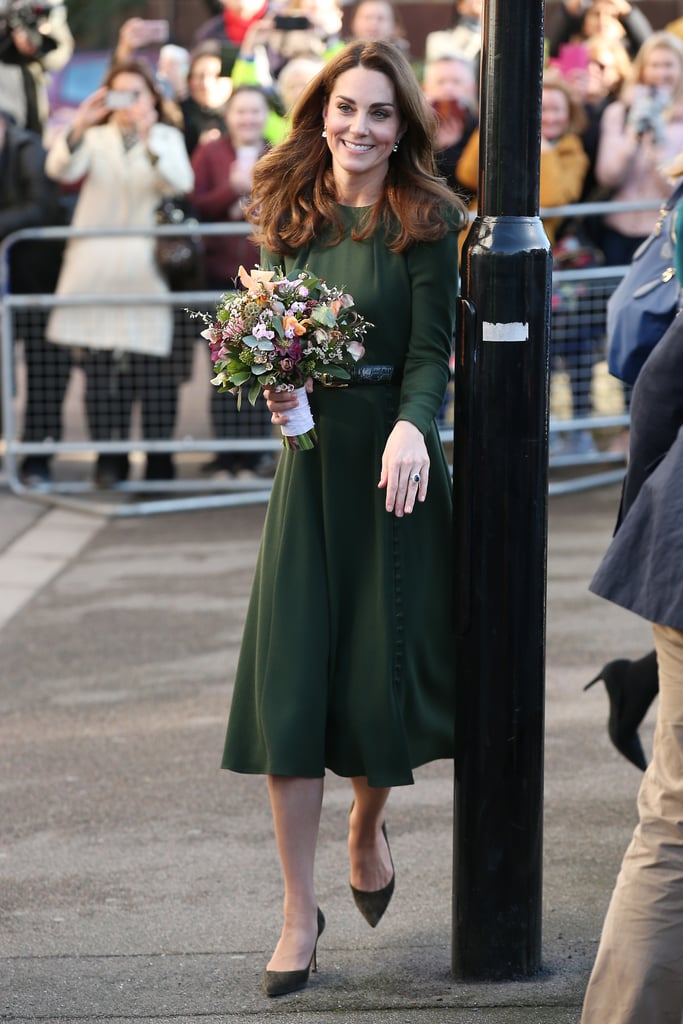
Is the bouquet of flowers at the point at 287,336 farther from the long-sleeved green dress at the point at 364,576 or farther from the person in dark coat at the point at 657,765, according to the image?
the person in dark coat at the point at 657,765

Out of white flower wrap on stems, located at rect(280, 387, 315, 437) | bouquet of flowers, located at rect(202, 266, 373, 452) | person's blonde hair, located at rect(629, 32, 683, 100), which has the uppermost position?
person's blonde hair, located at rect(629, 32, 683, 100)

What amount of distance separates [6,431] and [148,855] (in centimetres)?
537

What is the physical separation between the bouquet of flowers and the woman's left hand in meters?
0.19

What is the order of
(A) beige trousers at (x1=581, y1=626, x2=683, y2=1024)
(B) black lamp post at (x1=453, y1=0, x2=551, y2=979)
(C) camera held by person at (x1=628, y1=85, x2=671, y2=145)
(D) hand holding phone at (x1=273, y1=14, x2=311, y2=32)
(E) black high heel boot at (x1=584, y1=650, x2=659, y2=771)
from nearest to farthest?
(A) beige trousers at (x1=581, y1=626, x2=683, y2=1024) < (B) black lamp post at (x1=453, y1=0, x2=551, y2=979) < (E) black high heel boot at (x1=584, y1=650, x2=659, y2=771) < (C) camera held by person at (x1=628, y1=85, x2=671, y2=145) < (D) hand holding phone at (x1=273, y1=14, x2=311, y2=32)

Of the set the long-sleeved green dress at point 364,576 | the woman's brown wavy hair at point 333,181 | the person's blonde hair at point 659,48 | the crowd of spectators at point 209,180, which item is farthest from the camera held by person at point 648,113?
the long-sleeved green dress at point 364,576

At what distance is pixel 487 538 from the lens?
141 inches

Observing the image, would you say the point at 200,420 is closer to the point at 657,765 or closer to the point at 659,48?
the point at 659,48

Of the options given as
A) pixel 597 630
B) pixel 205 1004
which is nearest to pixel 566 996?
pixel 205 1004

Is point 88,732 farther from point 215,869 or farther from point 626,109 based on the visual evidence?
point 626,109

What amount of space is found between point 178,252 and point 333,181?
5555 millimetres

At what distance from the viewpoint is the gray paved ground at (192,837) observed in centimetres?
369

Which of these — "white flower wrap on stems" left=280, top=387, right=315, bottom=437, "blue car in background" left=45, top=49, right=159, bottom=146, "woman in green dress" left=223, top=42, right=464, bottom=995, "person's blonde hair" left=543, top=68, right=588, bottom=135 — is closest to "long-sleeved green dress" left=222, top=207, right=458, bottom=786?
"woman in green dress" left=223, top=42, right=464, bottom=995

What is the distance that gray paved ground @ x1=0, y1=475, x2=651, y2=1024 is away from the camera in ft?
12.1

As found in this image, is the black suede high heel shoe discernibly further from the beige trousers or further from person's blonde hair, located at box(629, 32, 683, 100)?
person's blonde hair, located at box(629, 32, 683, 100)
